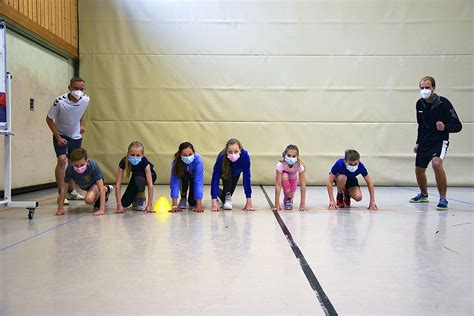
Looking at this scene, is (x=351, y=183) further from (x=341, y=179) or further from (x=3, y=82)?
(x=3, y=82)

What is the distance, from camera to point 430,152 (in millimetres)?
5547

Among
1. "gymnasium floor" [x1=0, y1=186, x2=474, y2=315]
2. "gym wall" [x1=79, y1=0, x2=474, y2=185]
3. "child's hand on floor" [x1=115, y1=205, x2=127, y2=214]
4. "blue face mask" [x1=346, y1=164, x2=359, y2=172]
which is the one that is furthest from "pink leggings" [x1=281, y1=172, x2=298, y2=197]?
"gym wall" [x1=79, y1=0, x2=474, y2=185]

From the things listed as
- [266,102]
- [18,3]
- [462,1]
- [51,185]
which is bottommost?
[51,185]

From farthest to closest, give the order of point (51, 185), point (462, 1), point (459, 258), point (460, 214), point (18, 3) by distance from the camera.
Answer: point (462, 1)
point (51, 185)
point (18, 3)
point (460, 214)
point (459, 258)

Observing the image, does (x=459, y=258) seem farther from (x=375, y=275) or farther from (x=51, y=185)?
(x=51, y=185)

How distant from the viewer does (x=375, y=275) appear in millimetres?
2527

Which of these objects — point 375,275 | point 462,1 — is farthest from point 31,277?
point 462,1

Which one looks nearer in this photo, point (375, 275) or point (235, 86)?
point (375, 275)

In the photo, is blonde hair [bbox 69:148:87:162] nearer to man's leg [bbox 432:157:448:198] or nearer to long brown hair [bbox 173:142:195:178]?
long brown hair [bbox 173:142:195:178]

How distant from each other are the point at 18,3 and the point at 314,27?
4734 mm

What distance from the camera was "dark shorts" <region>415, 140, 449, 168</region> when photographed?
5383 mm

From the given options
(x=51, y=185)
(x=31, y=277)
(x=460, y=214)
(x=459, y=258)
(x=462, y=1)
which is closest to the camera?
(x=31, y=277)

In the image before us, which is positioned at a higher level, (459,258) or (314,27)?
(314,27)

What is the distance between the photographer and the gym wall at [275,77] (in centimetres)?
859
